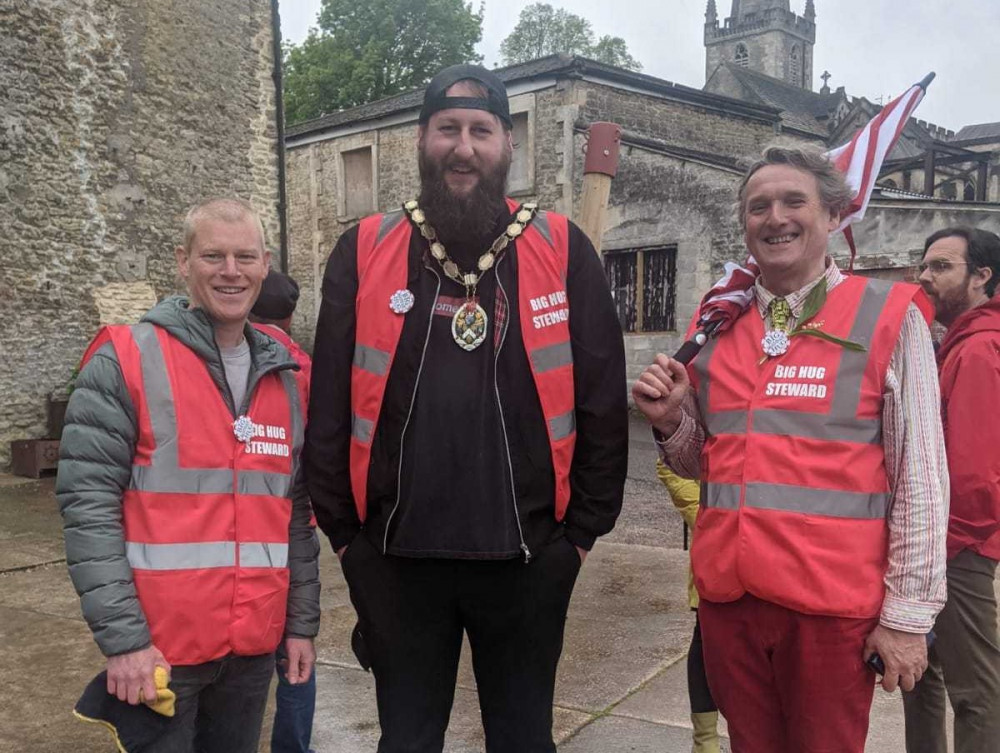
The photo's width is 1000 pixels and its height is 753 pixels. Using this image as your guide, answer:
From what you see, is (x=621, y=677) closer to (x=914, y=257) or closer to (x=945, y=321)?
(x=945, y=321)

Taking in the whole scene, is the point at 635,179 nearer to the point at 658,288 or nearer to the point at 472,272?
the point at 658,288

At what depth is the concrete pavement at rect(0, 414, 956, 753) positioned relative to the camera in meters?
3.56

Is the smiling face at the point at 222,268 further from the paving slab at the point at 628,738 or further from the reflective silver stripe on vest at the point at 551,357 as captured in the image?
the paving slab at the point at 628,738

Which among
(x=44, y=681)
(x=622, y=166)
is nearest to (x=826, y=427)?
(x=44, y=681)

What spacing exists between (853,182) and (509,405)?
4.23 feet

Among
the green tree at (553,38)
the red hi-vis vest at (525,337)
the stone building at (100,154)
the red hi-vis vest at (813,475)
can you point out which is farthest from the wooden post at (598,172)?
the green tree at (553,38)

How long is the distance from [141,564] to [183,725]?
0.40 meters

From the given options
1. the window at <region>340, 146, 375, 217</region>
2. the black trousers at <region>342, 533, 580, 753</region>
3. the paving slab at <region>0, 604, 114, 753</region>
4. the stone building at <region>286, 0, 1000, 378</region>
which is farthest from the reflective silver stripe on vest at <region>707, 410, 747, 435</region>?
the window at <region>340, 146, 375, 217</region>

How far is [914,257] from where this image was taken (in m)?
12.1

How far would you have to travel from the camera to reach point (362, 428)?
2.29 m

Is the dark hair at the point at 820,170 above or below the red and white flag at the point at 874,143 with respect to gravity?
below

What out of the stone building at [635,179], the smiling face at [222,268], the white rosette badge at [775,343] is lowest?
the white rosette badge at [775,343]

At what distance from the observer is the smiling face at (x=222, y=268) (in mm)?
2301

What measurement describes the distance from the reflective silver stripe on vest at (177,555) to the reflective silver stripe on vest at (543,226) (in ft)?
3.65
